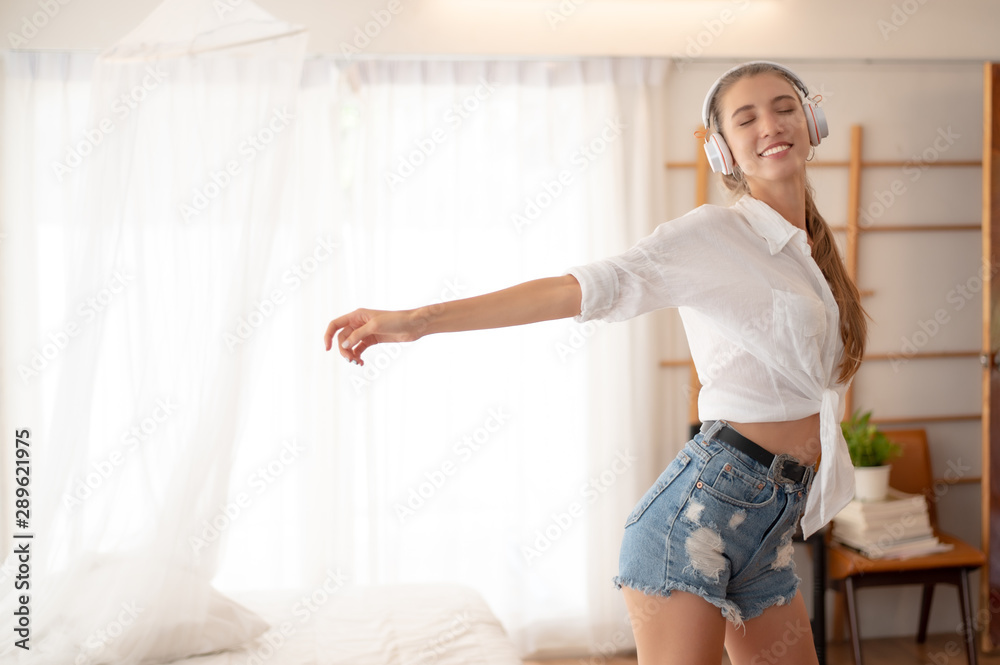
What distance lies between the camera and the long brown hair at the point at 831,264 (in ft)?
4.09

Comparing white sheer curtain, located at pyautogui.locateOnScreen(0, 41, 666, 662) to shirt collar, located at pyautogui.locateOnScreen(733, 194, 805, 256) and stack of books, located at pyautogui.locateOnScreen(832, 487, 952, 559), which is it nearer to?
stack of books, located at pyautogui.locateOnScreen(832, 487, 952, 559)

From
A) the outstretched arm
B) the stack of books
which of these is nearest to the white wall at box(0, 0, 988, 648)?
the stack of books

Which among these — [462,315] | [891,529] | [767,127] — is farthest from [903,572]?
[462,315]

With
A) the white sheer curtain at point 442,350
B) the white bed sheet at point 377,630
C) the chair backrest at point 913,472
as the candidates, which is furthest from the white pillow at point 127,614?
the chair backrest at point 913,472

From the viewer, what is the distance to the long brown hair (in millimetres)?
1245

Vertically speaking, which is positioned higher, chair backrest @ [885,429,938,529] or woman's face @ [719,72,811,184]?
woman's face @ [719,72,811,184]

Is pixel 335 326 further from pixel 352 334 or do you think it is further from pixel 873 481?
pixel 873 481

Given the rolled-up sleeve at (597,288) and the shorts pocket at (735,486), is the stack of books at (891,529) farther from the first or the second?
the rolled-up sleeve at (597,288)

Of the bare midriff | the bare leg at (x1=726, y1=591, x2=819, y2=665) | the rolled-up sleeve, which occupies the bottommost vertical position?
the bare leg at (x1=726, y1=591, x2=819, y2=665)

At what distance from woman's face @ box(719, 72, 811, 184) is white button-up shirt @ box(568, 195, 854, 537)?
0.07 meters

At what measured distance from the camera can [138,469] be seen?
1.84 m

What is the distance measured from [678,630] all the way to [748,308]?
0.46 metres

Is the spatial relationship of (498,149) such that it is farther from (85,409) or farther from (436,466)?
(85,409)

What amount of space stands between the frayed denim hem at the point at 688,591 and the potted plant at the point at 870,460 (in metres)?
1.94
